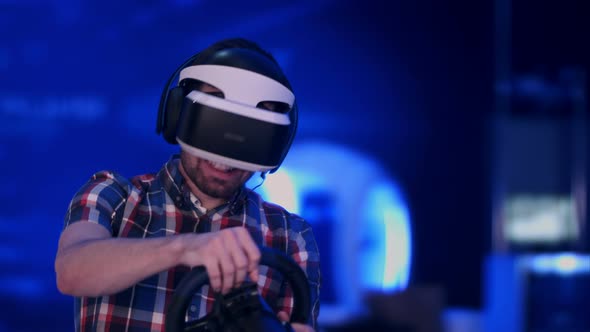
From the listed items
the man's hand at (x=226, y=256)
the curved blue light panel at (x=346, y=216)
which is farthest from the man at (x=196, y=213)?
the curved blue light panel at (x=346, y=216)

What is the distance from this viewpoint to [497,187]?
492cm

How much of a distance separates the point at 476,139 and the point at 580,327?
3.73 feet

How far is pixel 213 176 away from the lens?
4.10 ft

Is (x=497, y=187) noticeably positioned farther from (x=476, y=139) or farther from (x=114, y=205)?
(x=114, y=205)

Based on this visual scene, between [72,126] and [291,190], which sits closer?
[72,126]

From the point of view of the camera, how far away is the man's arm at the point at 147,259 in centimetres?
93

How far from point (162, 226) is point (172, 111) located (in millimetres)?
174

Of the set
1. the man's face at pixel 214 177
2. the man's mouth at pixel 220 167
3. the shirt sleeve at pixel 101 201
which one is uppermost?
the man's mouth at pixel 220 167

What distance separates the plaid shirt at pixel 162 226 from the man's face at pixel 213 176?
8 centimetres

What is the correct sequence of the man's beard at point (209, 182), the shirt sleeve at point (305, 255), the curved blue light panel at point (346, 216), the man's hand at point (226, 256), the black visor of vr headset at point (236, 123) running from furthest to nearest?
the curved blue light panel at point (346, 216) < the shirt sleeve at point (305, 255) < the man's beard at point (209, 182) < the black visor of vr headset at point (236, 123) < the man's hand at point (226, 256)

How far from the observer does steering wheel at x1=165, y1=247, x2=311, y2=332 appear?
0.98m

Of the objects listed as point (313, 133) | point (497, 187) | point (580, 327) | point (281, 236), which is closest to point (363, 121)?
point (313, 133)

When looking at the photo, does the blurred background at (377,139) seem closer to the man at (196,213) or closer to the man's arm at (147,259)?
the man at (196,213)

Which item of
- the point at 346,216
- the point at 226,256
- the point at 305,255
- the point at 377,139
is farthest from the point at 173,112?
the point at 377,139
